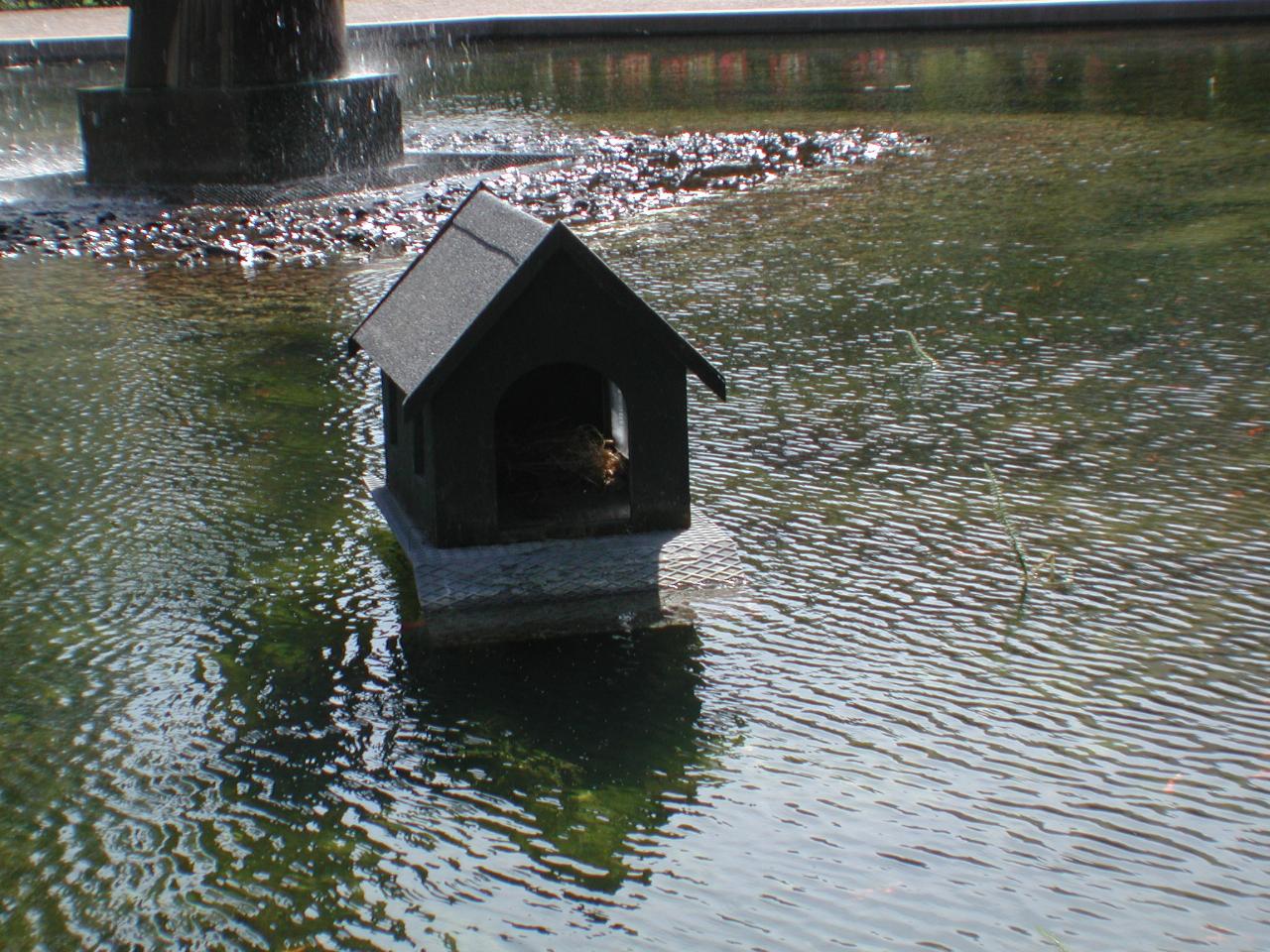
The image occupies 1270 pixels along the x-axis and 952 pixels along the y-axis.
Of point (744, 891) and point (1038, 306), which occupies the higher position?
point (1038, 306)

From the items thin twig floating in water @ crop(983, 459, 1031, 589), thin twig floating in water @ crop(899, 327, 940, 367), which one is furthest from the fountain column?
thin twig floating in water @ crop(983, 459, 1031, 589)

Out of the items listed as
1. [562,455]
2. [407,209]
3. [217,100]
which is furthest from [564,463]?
[217,100]

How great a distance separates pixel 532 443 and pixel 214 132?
8.18 meters

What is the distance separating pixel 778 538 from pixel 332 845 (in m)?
2.17

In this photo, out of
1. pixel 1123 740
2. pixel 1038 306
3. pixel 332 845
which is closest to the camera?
pixel 332 845

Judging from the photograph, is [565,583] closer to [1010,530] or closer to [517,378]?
[517,378]

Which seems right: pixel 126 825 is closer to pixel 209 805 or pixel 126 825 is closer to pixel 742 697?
pixel 209 805

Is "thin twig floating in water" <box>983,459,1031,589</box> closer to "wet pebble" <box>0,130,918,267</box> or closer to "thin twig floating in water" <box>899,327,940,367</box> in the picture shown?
"thin twig floating in water" <box>899,327,940,367</box>

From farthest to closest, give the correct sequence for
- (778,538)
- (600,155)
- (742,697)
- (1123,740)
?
(600,155)
(778,538)
(742,697)
(1123,740)

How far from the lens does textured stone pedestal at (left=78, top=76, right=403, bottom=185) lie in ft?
40.4

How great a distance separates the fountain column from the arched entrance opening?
773 centimetres

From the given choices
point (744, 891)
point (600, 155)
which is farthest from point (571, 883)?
point (600, 155)

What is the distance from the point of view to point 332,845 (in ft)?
11.5

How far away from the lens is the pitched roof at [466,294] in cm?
446
